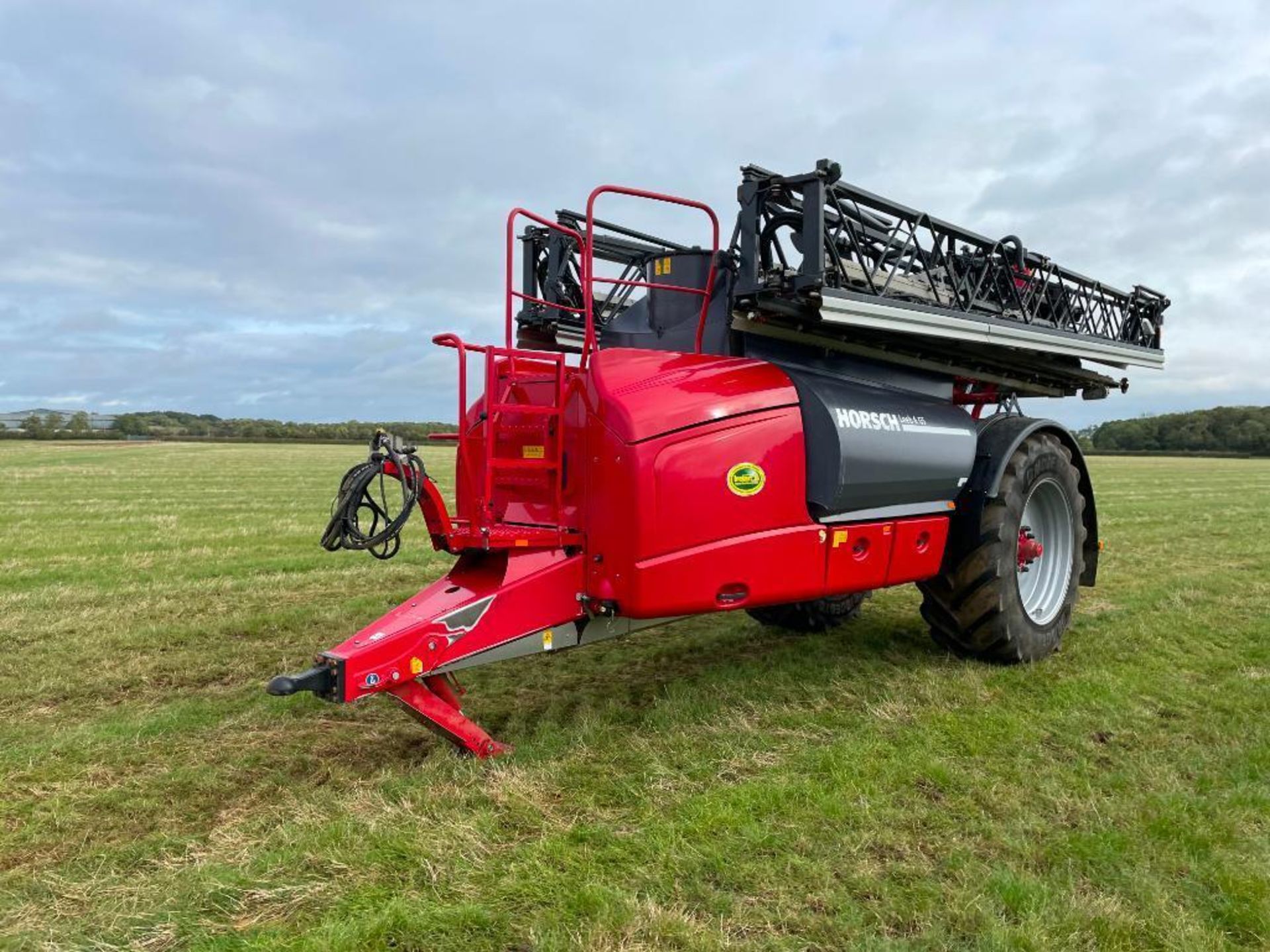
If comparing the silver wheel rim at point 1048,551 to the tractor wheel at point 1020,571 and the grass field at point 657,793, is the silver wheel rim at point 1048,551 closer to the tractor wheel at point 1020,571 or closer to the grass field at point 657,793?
the tractor wheel at point 1020,571

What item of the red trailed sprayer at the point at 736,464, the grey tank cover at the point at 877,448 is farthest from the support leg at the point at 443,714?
the grey tank cover at the point at 877,448

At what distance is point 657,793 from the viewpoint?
3.66 meters

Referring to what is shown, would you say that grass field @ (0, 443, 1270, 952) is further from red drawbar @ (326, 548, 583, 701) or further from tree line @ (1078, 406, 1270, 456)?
tree line @ (1078, 406, 1270, 456)

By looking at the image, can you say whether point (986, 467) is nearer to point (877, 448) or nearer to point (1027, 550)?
point (1027, 550)

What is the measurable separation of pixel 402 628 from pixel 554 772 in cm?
91

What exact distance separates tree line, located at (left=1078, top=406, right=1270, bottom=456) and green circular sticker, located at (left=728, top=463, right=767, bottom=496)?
6851cm

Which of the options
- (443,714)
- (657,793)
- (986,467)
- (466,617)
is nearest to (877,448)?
(986,467)

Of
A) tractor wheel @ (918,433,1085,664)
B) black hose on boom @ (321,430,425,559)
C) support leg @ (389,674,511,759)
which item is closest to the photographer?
support leg @ (389,674,511,759)

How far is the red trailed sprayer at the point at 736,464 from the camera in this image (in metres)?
4.06

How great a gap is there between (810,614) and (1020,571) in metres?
1.49

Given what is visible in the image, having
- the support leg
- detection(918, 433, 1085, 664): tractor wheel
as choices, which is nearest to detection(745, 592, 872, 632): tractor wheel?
detection(918, 433, 1085, 664): tractor wheel

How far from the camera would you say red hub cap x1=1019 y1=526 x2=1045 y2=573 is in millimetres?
5965

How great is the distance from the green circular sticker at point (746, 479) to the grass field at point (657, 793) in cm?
120

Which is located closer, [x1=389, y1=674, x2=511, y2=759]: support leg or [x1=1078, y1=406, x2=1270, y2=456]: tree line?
[x1=389, y1=674, x2=511, y2=759]: support leg
